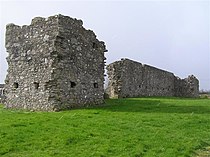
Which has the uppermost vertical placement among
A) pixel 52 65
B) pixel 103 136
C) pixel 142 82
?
pixel 142 82

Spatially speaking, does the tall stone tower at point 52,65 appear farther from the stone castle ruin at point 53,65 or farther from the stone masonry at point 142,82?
the stone masonry at point 142,82

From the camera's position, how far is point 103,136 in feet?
32.4

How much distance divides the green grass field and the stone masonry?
1291 cm

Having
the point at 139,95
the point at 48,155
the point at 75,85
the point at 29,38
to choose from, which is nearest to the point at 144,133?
the point at 48,155

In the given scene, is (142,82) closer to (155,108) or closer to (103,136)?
(155,108)

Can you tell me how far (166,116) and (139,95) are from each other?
15.6m

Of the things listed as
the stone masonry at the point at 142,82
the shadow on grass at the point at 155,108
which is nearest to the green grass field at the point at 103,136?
the shadow on grass at the point at 155,108

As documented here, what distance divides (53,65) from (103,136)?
687cm

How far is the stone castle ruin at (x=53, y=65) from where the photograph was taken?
15867mm

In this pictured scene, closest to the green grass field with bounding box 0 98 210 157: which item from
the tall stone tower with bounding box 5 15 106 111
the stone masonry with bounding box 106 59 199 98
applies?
the tall stone tower with bounding box 5 15 106 111

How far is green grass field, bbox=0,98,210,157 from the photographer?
28.0 ft

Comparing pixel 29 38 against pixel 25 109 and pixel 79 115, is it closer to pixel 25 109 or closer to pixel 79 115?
pixel 25 109

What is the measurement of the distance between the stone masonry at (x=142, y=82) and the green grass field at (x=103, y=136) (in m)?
12.9

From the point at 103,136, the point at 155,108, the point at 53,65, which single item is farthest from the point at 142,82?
the point at 103,136
